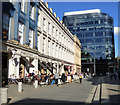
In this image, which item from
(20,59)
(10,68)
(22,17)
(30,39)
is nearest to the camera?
(10,68)

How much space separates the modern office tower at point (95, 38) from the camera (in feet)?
254

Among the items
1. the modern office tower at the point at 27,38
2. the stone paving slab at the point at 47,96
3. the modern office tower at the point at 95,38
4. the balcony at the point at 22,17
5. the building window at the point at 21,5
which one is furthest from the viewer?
the modern office tower at the point at 95,38

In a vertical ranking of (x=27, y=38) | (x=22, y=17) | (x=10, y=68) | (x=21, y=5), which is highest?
(x=21, y=5)

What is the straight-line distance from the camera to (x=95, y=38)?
261 ft

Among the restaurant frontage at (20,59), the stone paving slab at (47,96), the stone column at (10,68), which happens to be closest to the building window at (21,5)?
the restaurant frontage at (20,59)

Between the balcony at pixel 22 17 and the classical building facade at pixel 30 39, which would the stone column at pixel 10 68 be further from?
the balcony at pixel 22 17

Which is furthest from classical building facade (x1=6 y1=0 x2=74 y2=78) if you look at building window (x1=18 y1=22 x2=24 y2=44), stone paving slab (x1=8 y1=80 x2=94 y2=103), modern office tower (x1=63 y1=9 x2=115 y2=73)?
modern office tower (x1=63 y1=9 x2=115 y2=73)

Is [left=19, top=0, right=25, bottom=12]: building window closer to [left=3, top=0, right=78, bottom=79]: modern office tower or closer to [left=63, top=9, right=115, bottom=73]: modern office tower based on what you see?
[left=3, top=0, right=78, bottom=79]: modern office tower

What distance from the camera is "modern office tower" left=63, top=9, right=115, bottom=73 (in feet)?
254

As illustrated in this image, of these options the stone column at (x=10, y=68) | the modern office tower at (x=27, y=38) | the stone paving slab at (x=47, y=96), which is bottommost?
the stone paving slab at (x=47, y=96)

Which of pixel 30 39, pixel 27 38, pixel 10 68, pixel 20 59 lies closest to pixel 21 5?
pixel 27 38

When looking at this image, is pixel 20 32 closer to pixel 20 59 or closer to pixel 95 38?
pixel 20 59

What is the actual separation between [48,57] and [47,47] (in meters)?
1.88

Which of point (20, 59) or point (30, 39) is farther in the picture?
point (30, 39)
